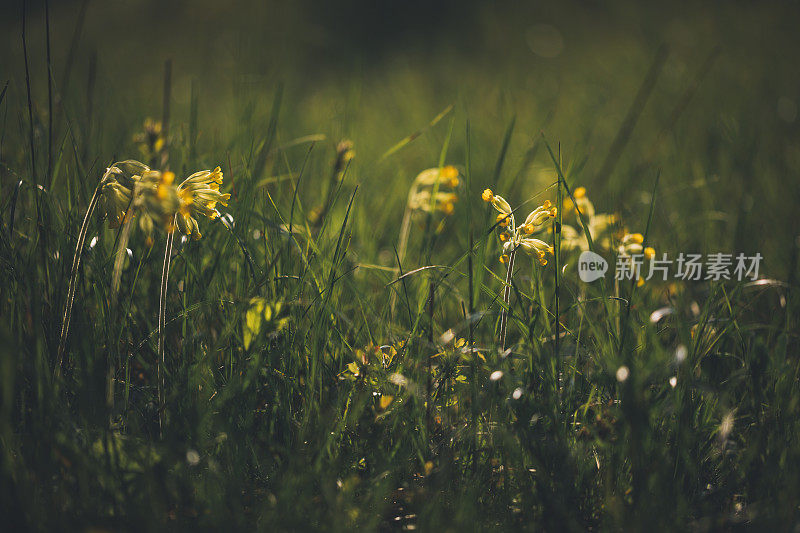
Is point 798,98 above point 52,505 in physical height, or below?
above

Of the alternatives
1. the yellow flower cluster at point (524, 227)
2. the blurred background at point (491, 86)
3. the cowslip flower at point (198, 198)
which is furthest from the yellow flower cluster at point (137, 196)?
the yellow flower cluster at point (524, 227)

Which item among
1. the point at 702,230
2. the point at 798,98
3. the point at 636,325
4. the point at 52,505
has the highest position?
the point at 798,98

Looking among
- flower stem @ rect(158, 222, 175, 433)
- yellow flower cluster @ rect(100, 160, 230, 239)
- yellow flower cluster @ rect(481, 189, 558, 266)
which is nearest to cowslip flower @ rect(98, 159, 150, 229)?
yellow flower cluster @ rect(100, 160, 230, 239)

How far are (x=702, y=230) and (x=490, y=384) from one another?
1.56 metres

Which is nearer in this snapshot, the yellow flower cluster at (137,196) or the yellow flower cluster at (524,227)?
the yellow flower cluster at (137,196)

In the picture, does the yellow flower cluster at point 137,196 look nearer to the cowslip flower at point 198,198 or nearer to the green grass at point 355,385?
the cowslip flower at point 198,198

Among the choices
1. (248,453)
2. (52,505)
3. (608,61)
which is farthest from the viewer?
(608,61)

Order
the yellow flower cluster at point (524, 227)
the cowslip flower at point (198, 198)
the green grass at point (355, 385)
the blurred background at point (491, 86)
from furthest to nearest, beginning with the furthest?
the blurred background at point (491, 86), the yellow flower cluster at point (524, 227), the cowslip flower at point (198, 198), the green grass at point (355, 385)

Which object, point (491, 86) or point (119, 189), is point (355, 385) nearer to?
point (119, 189)

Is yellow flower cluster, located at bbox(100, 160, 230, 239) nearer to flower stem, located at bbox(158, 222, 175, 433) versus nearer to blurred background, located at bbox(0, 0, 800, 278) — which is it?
flower stem, located at bbox(158, 222, 175, 433)

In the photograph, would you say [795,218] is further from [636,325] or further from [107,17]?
→ [107,17]

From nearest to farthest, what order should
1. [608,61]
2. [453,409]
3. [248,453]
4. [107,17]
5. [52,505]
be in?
1. [52,505]
2. [248,453]
3. [453,409]
4. [608,61]
5. [107,17]

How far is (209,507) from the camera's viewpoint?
3.67ft

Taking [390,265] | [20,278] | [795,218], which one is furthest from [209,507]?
[795,218]
